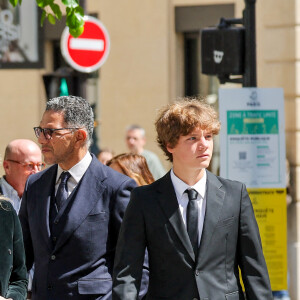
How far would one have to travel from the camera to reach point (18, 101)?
58.3ft

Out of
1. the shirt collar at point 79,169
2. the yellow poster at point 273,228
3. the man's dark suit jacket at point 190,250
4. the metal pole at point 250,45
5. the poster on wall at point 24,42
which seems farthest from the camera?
the poster on wall at point 24,42

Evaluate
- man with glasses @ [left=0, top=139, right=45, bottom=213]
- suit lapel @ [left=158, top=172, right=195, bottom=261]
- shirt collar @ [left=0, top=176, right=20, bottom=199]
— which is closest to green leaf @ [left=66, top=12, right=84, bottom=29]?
man with glasses @ [left=0, top=139, right=45, bottom=213]

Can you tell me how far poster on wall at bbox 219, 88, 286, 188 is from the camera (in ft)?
26.6

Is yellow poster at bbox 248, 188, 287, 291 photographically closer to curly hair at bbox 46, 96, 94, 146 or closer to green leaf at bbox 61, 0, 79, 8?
green leaf at bbox 61, 0, 79, 8

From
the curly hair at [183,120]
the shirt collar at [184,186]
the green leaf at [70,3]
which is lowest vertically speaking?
the shirt collar at [184,186]

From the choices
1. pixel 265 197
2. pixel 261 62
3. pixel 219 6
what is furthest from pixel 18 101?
pixel 265 197

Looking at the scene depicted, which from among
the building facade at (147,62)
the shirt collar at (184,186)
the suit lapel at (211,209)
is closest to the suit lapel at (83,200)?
the shirt collar at (184,186)

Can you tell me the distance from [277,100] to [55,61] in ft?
32.9

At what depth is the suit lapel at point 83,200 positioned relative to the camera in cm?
521

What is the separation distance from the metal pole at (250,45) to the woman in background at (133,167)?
2.10m

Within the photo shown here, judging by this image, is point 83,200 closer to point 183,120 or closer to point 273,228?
point 183,120

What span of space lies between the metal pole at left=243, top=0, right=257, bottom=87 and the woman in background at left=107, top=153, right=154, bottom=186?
2.10 metres

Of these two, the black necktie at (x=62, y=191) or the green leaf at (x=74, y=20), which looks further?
the green leaf at (x=74, y=20)

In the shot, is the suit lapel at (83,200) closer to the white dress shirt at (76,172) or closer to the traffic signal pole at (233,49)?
the white dress shirt at (76,172)
